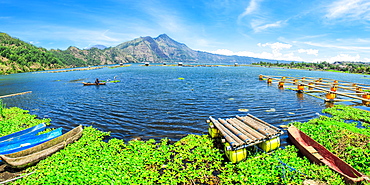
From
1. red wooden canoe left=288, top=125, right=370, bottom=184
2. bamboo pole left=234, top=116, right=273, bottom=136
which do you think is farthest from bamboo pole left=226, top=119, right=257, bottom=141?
red wooden canoe left=288, top=125, right=370, bottom=184

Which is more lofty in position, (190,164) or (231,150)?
(231,150)

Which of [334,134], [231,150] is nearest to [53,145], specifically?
[231,150]

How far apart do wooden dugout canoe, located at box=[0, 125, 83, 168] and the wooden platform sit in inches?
490

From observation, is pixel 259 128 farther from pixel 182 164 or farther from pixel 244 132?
pixel 182 164

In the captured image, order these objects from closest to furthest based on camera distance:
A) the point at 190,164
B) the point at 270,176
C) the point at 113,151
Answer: the point at 270,176
the point at 190,164
the point at 113,151

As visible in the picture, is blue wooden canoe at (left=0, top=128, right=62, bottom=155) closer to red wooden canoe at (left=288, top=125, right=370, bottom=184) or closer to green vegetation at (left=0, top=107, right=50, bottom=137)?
green vegetation at (left=0, top=107, right=50, bottom=137)

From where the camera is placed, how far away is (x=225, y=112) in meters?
24.7

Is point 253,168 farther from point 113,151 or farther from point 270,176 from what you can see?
point 113,151

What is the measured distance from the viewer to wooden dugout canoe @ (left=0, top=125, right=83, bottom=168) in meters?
11.0

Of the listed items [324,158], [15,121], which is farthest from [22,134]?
[324,158]

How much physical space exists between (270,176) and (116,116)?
766 inches

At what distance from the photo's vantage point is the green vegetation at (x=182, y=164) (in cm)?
987

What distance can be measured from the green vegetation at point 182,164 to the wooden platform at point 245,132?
49.6 inches

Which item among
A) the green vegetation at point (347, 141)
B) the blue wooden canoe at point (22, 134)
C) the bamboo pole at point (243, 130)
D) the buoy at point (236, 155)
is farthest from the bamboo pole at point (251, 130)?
the blue wooden canoe at point (22, 134)
